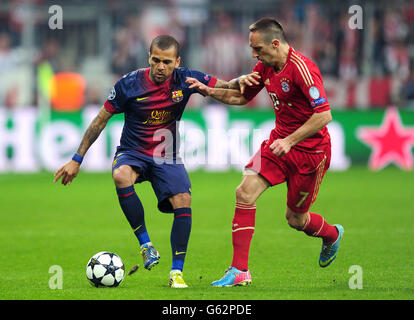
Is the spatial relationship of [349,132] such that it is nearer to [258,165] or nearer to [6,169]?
[6,169]

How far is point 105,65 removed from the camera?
61.9 ft

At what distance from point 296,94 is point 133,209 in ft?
5.63

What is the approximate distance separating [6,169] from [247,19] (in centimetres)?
686

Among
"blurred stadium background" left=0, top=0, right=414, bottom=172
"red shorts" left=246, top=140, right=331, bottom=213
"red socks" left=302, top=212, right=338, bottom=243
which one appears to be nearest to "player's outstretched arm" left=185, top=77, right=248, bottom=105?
"red shorts" left=246, top=140, right=331, bottom=213

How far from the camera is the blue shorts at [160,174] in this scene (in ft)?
21.8

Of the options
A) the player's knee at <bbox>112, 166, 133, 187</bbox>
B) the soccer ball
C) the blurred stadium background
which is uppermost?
the blurred stadium background

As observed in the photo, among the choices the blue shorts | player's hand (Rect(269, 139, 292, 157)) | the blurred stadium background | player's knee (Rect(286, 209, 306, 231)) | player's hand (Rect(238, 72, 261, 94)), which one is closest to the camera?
player's hand (Rect(269, 139, 292, 157))

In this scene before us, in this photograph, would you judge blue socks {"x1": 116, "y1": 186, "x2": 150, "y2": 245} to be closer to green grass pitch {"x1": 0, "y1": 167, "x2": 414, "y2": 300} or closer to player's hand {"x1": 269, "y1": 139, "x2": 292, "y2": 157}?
green grass pitch {"x1": 0, "y1": 167, "x2": 414, "y2": 300}

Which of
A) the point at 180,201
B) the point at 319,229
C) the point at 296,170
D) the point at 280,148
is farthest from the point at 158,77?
the point at 319,229

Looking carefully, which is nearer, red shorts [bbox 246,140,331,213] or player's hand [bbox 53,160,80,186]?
player's hand [bbox 53,160,80,186]

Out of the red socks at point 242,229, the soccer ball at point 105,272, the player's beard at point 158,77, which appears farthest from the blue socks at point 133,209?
the player's beard at point 158,77

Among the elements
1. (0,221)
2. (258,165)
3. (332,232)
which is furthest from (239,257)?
(0,221)

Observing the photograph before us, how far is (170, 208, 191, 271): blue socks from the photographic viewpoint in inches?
253

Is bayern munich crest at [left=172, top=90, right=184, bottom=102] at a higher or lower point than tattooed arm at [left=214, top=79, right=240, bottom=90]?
lower
